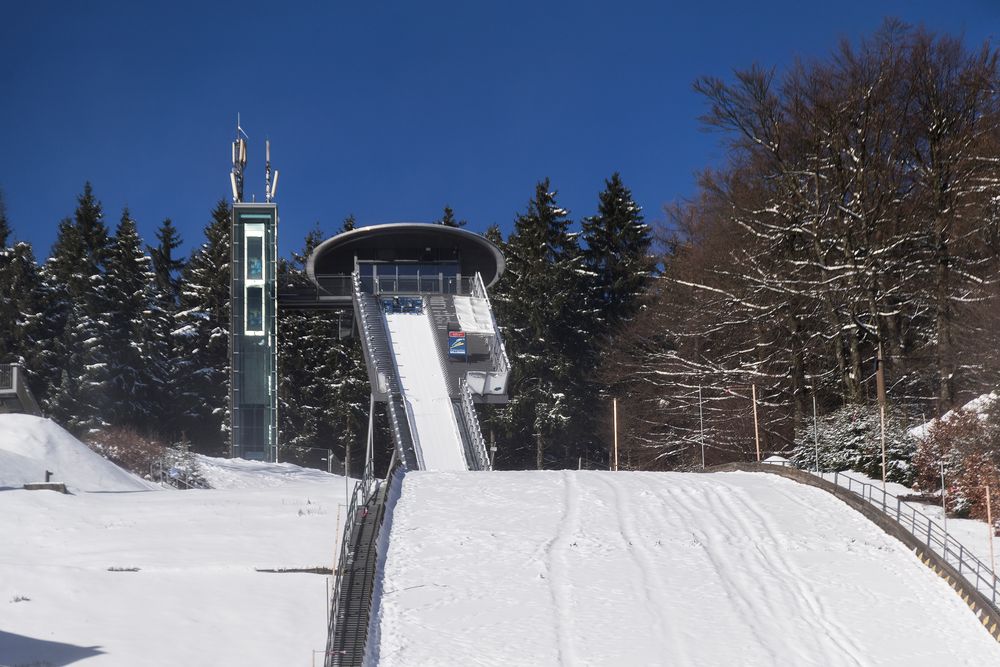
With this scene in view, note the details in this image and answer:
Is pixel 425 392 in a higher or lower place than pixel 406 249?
lower

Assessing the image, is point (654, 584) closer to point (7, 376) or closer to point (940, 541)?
point (940, 541)

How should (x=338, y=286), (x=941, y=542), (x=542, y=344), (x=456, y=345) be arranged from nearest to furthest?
(x=941, y=542), (x=456, y=345), (x=338, y=286), (x=542, y=344)

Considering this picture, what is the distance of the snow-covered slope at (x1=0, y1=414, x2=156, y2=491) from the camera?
32.1 metres

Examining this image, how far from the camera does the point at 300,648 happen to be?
18.4 metres

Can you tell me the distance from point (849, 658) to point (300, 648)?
25.2ft

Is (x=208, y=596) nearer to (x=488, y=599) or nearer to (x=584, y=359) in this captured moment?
(x=488, y=599)

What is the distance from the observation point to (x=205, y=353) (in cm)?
6800

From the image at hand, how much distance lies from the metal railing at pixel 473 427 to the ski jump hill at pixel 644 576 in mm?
5725

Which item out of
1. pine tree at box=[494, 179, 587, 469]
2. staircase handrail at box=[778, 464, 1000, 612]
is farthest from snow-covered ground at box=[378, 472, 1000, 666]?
pine tree at box=[494, 179, 587, 469]

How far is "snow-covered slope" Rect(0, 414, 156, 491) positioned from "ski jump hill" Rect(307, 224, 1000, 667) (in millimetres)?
7801

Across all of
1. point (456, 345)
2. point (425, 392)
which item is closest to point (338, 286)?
point (456, 345)

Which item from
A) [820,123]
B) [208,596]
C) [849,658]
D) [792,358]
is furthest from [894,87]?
[208,596]

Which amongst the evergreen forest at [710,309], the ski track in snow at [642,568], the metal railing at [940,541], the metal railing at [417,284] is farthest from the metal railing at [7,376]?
the metal railing at [940,541]

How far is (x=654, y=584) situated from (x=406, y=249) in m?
34.7
